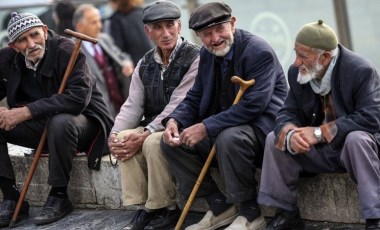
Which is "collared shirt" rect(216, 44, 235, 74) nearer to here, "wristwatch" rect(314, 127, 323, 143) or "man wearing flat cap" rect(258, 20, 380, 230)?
"man wearing flat cap" rect(258, 20, 380, 230)

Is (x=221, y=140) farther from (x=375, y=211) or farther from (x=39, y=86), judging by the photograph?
(x=39, y=86)

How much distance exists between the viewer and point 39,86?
695cm

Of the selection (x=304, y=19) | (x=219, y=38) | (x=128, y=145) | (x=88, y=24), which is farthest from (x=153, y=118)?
(x=304, y=19)

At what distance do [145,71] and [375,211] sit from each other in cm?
208

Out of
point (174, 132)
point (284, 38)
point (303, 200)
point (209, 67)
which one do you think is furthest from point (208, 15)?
point (284, 38)

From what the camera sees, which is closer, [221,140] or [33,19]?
[221,140]

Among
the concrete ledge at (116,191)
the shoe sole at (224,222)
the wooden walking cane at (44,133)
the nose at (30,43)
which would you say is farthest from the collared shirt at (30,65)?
the shoe sole at (224,222)

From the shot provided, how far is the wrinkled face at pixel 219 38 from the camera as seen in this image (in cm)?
586

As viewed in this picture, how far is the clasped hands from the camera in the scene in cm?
581

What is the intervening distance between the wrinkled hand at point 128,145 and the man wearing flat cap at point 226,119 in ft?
0.71

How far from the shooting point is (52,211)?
6.77m

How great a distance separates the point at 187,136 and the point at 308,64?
924 mm

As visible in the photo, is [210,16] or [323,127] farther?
[210,16]

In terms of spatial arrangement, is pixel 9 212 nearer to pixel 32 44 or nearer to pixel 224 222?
pixel 32 44
